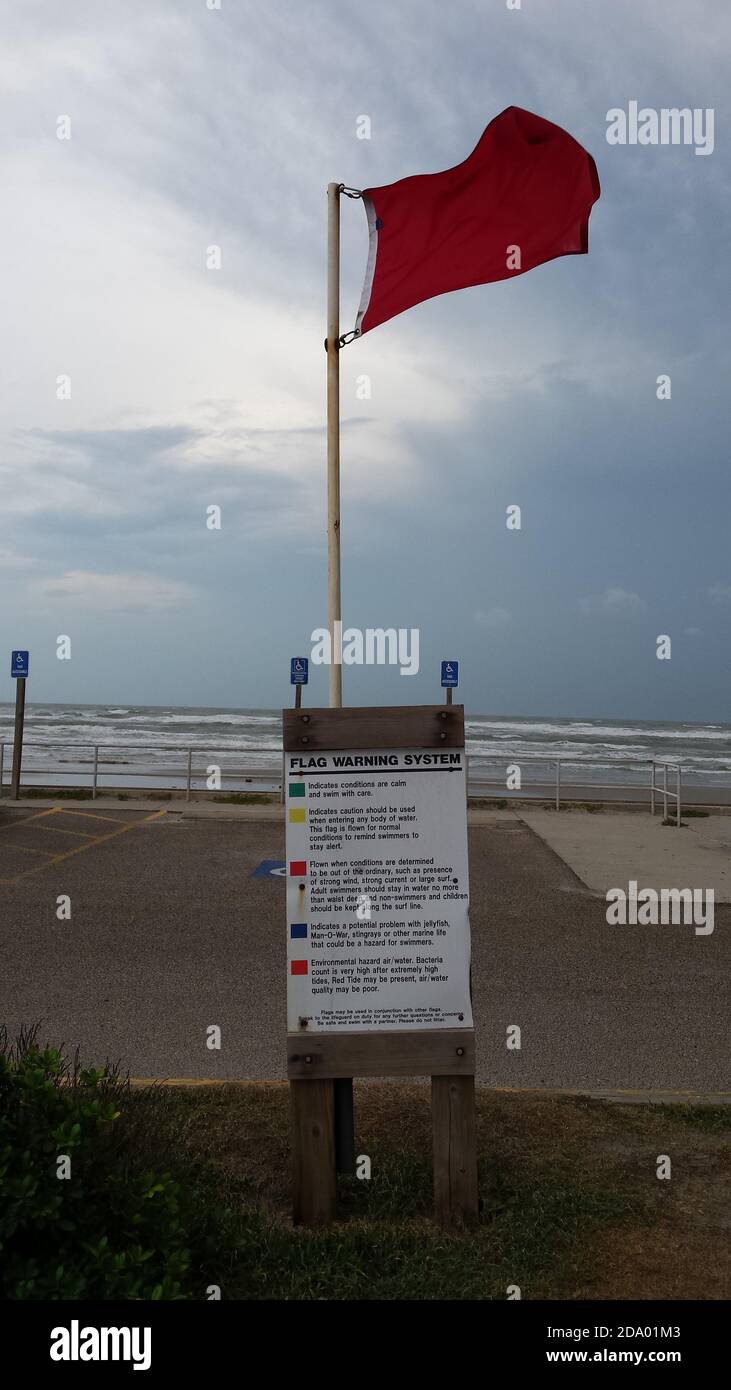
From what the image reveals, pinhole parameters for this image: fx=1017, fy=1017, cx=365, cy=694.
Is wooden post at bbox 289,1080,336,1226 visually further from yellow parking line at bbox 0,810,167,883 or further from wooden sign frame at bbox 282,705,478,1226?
yellow parking line at bbox 0,810,167,883

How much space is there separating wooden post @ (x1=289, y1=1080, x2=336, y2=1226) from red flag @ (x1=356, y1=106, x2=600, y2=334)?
11.6 feet

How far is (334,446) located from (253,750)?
1184cm

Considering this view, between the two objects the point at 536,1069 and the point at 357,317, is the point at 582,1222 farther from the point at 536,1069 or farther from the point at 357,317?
the point at 357,317

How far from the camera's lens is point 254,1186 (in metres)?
3.91

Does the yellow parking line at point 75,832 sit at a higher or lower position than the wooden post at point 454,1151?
higher

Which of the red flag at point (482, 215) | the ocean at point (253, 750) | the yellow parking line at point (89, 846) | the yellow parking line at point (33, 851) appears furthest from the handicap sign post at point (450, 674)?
the red flag at point (482, 215)

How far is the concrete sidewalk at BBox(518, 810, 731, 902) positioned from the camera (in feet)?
37.1

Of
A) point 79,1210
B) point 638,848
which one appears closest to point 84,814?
point 638,848

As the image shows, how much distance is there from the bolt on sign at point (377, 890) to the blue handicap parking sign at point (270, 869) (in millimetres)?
7669

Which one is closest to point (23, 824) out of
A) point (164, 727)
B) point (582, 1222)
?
point (582, 1222)

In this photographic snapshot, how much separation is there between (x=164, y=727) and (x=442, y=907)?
55142 millimetres

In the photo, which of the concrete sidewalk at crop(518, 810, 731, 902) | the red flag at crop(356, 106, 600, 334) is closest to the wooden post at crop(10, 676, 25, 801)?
the concrete sidewalk at crop(518, 810, 731, 902)

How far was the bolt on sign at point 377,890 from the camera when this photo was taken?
12.4 feet

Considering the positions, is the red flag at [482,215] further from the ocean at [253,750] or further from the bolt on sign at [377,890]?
the ocean at [253,750]
